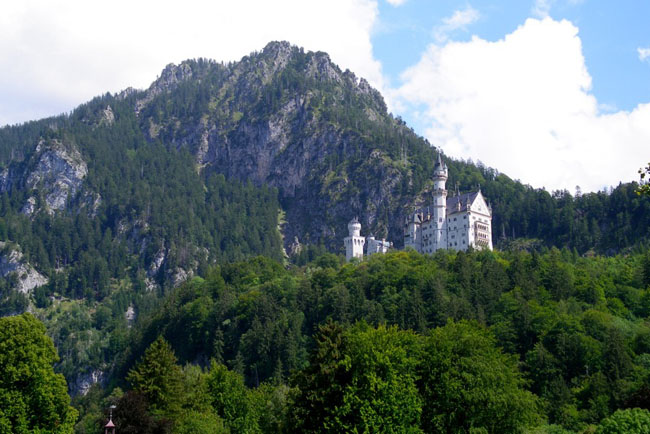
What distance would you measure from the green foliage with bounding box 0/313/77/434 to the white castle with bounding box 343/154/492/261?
3917 inches

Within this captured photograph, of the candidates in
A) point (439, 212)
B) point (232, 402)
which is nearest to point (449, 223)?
point (439, 212)

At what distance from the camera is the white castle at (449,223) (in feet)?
484

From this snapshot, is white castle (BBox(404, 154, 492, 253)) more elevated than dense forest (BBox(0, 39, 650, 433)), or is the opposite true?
white castle (BBox(404, 154, 492, 253))

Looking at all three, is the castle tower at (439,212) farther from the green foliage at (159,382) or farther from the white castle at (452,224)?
the green foliage at (159,382)

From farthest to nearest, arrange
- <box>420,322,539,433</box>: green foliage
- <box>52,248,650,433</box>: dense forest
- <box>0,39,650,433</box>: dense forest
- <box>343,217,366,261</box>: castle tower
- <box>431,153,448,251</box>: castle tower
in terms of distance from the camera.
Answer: <box>343,217,366,261</box>: castle tower, <box>431,153,448,251</box>: castle tower, <box>420,322,539,433</box>: green foliage, <box>0,39,650,433</box>: dense forest, <box>52,248,650,433</box>: dense forest

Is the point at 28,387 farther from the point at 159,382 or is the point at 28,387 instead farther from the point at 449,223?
the point at 449,223

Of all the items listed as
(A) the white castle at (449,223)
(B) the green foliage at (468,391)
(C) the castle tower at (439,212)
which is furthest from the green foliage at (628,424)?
(C) the castle tower at (439,212)

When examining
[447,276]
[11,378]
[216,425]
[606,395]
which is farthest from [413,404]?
[447,276]

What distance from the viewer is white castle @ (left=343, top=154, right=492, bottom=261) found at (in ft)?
484

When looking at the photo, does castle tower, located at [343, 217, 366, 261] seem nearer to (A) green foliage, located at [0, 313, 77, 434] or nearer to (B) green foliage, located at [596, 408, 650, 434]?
(A) green foliage, located at [0, 313, 77, 434]

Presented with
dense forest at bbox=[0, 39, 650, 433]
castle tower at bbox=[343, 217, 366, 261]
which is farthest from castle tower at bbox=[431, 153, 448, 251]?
castle tower at bbox=[343, 217, 366, 261]

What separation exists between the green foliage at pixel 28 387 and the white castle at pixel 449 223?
99.5 metres

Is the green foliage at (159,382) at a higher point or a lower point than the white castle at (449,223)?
lower

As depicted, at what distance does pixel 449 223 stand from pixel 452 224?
88cm
